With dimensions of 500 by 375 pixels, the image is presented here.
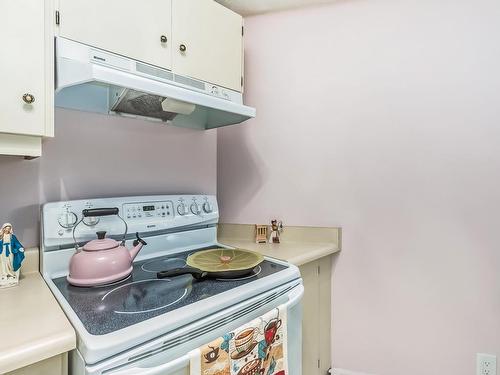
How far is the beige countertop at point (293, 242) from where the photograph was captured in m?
1.45

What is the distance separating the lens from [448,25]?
153cm

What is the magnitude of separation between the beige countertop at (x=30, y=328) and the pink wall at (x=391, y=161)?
3.95ft

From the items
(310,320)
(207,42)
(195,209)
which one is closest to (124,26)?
(207,42)

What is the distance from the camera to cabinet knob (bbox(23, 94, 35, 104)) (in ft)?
2.84

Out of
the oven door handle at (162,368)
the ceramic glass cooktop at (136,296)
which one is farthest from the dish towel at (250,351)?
the ceramic glass cooktop at (136,296)

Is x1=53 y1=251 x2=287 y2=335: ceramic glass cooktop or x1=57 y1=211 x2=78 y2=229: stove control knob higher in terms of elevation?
x1=57 y1=211 x2=78 y2=229: stove control knob

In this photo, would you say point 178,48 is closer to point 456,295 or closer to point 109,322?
point 109,322

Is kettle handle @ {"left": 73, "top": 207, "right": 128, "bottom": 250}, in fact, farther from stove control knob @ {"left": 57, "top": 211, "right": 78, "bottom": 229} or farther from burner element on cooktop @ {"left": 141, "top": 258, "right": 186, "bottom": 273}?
burner element on cooktop @ {"left": 141, "top": 258, "right": 186, "bottom": 273}

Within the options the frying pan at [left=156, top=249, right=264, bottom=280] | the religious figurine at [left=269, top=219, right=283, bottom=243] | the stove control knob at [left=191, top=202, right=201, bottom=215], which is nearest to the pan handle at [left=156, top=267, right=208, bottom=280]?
the frying pan at [left=156, top=249, right=264, bottom=280]

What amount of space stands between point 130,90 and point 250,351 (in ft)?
3.28

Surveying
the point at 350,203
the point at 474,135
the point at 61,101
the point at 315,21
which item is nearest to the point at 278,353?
the point at 350,203

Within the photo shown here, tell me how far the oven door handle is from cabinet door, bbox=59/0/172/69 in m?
1.03

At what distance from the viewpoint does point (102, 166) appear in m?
1.36

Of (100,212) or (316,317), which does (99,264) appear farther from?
(316,317)
